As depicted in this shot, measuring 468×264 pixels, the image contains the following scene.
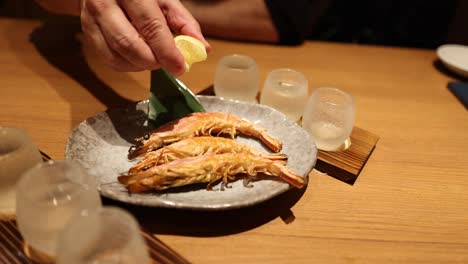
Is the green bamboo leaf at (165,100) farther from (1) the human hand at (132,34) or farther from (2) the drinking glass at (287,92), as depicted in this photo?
(2) the drinking glass at (287,92)

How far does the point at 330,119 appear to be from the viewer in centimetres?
137

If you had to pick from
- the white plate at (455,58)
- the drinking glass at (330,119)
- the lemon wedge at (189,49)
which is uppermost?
the lemon wedge at (189,49)

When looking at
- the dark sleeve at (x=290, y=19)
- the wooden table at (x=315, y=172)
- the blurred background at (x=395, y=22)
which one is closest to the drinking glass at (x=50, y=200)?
the wooden table at (x=315, y=172)

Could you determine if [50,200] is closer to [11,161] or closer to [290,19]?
[11,161]

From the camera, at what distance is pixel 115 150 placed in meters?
1.23

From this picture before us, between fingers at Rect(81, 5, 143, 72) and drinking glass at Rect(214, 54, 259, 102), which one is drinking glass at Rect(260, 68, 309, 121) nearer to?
drinking glass at Rect(214, 54, 259, 102)

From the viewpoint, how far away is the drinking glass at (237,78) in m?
1.55

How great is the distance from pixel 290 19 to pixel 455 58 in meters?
0.90

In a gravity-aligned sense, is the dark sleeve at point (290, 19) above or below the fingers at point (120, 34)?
below

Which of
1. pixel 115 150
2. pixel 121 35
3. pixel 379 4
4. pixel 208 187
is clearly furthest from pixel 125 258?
pixel 379 4

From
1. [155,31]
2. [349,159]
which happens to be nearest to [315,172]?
[349,159]

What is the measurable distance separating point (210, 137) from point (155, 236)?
377 millimetres

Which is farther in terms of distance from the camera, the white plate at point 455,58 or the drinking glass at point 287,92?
the white plate at point 455,58

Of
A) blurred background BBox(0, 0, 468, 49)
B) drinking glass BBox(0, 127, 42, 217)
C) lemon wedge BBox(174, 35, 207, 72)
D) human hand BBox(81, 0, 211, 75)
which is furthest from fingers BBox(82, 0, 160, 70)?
blurred background BBox(0, 0, 468, 49)
